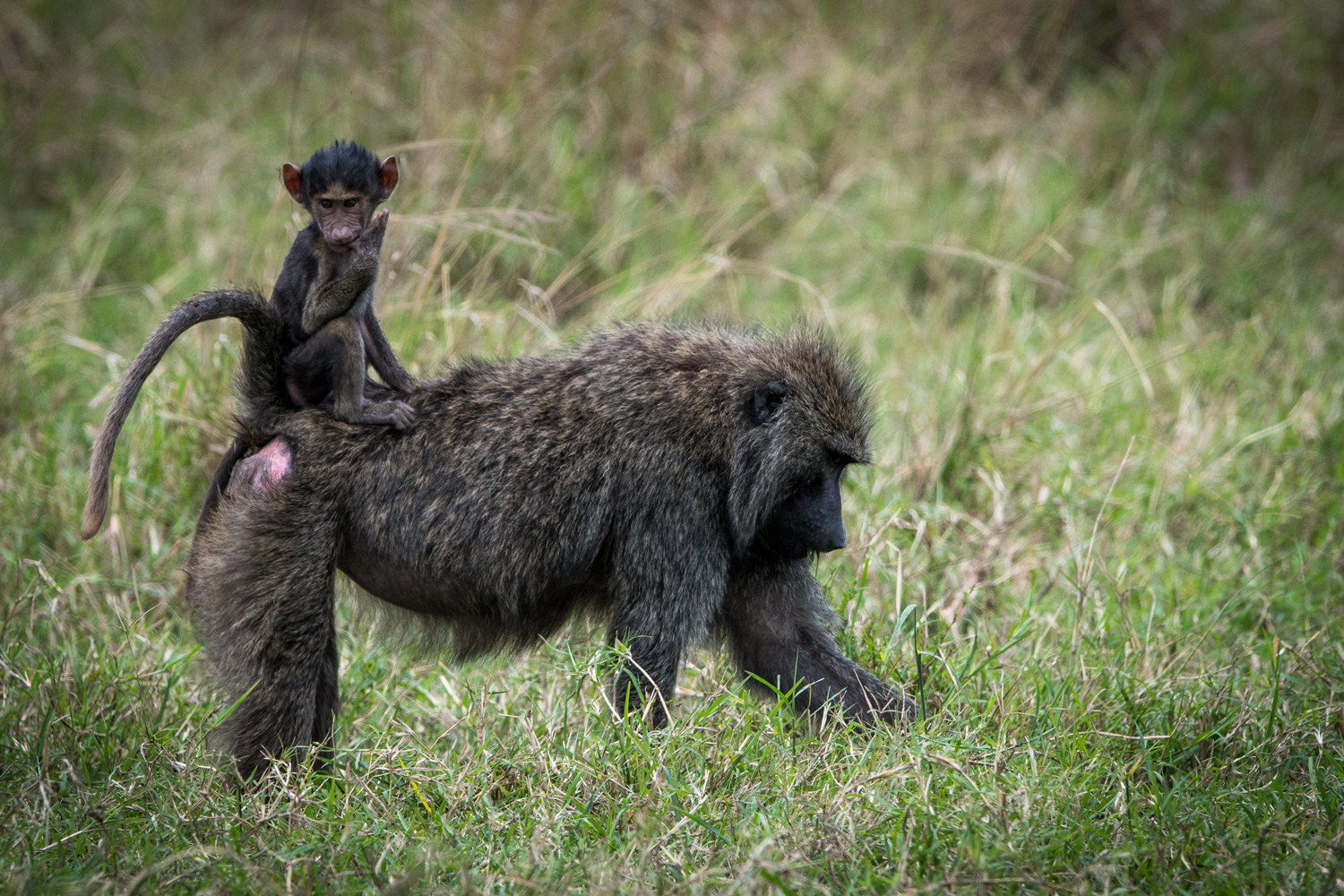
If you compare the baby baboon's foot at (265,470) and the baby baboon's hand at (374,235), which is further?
the baby baboon's foot at (265,470)

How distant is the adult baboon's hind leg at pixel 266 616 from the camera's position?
2.81 m

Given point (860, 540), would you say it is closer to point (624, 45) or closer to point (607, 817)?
point (607, 817)

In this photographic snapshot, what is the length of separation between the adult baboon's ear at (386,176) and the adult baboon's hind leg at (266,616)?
685 mm

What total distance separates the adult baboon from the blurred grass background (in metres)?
0.18

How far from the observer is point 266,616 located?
2.80 meters

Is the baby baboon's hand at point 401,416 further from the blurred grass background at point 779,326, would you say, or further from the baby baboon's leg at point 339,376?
the blurred grass background at point 779,326

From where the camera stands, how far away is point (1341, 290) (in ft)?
20.3

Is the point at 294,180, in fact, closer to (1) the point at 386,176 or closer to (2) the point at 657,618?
(1) the point at 386,176

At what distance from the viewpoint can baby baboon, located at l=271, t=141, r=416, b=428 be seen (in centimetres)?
272

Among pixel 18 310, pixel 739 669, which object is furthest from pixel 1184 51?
pixel 18 310

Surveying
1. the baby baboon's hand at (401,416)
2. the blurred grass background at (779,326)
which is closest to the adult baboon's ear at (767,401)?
the blurred grass background at (779,326)

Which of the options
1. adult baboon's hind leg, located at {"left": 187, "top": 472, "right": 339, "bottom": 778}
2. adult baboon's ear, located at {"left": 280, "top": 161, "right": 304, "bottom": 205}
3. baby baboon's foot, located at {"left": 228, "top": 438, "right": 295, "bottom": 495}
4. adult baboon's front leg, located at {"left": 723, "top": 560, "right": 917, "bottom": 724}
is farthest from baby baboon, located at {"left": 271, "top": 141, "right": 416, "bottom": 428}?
adult baboon's front leg, located at {"left": 723, "top": 560, "right": 917, "bottom": 724}

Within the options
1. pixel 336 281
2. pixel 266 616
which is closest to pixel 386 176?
pixel 336 281

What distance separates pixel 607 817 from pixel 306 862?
1.93 ft
